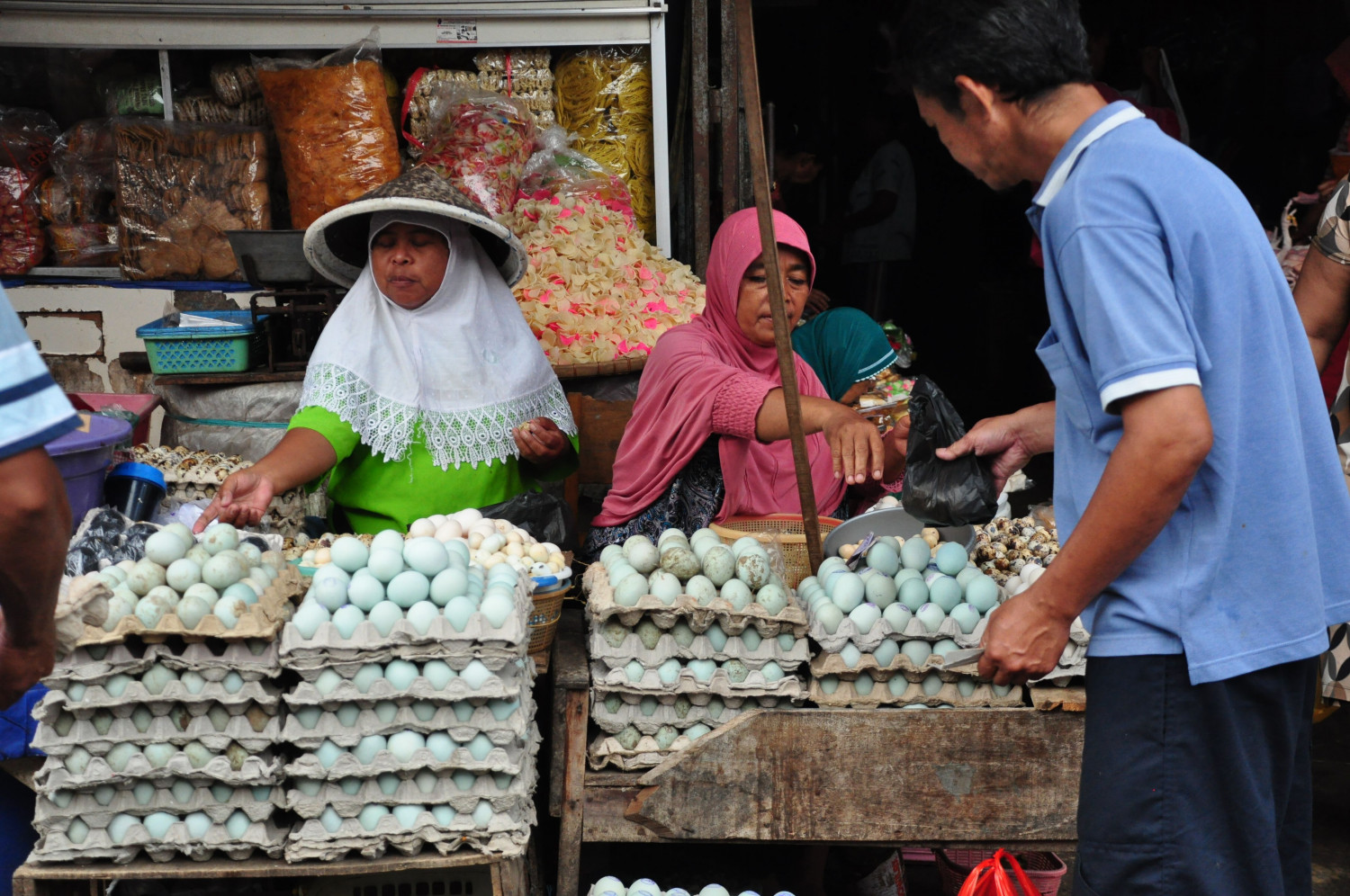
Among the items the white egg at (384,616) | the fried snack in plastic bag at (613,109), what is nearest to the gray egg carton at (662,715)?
the white egg at (384,616)

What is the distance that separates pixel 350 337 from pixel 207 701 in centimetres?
117

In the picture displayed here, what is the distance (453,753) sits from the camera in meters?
2.03

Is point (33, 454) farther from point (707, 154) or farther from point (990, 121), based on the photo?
point (707, 154)

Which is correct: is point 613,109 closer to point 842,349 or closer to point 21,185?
point 842,349

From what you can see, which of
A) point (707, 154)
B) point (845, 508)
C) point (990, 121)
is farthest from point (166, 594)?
point (707, 154)

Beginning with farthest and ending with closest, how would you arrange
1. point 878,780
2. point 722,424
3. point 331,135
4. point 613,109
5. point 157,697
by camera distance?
point 613,109 → point 331,135 → point 722,424 → point 878,780 → point 157,697

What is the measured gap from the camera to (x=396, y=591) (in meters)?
2.03

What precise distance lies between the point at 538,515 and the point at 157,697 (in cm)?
118

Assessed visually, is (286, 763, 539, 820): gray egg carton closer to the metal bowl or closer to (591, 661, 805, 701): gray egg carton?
(591, 661, 805, 701): gray egg carton

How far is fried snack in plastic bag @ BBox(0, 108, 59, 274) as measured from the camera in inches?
180

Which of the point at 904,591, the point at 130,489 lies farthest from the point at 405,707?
the point at 130,489

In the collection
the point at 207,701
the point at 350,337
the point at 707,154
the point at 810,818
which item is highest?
the point at 707,154

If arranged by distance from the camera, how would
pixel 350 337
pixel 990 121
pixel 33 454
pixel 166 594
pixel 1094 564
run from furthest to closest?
pixel 350 337 → pixel 166 594 → pixel 990 121 → pixel 1094 564 → pixel 33 454

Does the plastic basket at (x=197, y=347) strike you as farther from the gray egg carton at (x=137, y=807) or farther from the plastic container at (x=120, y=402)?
the gray egg carton at (x=137, y=807)
